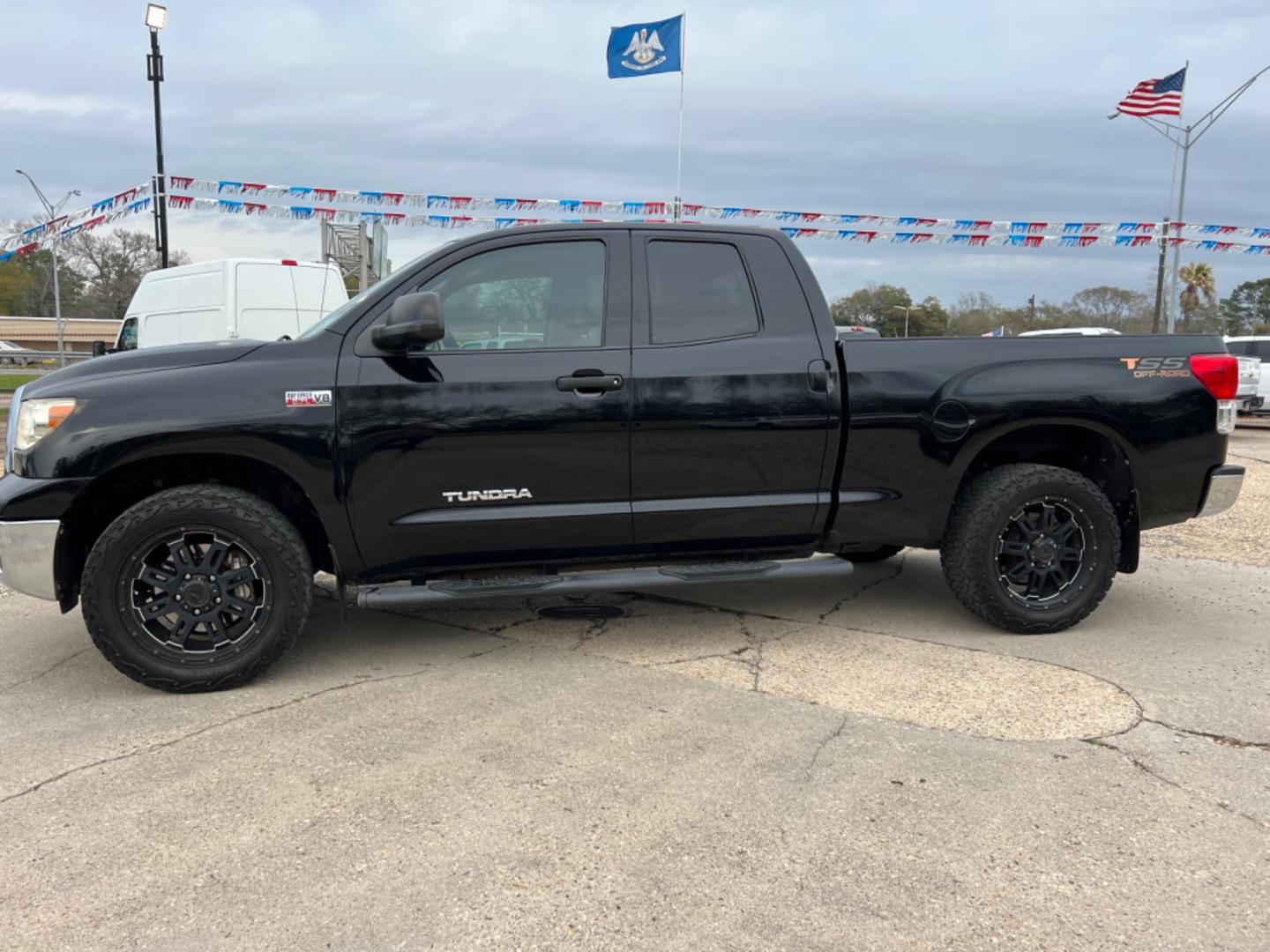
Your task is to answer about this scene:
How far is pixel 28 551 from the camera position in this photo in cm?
362

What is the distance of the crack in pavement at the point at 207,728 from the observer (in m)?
3.06

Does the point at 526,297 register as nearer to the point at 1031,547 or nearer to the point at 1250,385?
the point at 1031,547

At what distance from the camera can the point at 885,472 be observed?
4.39 metres

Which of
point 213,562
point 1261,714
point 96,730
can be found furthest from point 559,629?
point 1261,714

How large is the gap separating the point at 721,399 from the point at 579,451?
0.67 metres

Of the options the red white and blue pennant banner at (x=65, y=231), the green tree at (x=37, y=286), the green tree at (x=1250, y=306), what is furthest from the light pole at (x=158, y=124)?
the green tree at (x=1250, y=306)

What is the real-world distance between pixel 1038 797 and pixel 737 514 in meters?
1.74

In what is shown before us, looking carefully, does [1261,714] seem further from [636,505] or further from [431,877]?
[431,877]

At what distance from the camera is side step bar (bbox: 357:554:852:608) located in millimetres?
3947

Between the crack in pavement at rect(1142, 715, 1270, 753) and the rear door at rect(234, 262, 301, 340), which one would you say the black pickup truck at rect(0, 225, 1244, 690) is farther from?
the rear door at rect(234, 262, 301, 340)

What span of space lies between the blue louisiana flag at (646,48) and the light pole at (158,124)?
851 centimetres

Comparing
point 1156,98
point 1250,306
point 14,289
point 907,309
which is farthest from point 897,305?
point 14,289

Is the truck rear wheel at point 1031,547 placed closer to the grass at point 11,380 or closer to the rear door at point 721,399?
the rear door at point 721,399

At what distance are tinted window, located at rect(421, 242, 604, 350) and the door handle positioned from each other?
15 cm
